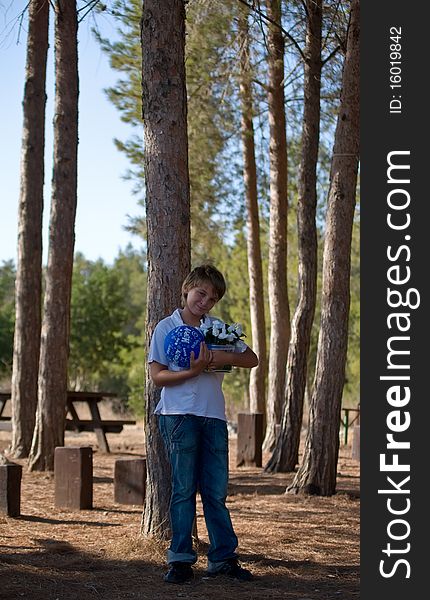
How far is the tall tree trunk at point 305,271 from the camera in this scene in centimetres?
1144

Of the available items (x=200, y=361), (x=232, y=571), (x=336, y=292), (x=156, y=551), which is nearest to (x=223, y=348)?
(x=200, y=361)

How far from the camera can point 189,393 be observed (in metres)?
5.41

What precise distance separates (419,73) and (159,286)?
199cm

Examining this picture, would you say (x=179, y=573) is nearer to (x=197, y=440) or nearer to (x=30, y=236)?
(x=197, y=440)

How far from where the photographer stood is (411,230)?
4.88 metres

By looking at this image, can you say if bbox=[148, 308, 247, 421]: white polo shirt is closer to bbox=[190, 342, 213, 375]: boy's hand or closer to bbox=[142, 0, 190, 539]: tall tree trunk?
bbox=[190, 342, 213, 375]: boy's hand

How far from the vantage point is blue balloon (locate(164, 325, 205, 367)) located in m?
5.32

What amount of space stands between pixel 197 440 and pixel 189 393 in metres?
0.26

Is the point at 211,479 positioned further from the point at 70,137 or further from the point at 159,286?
the point at 70,137

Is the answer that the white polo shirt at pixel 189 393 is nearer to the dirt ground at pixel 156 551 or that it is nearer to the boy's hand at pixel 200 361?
the boy's hand at pixel 200 361

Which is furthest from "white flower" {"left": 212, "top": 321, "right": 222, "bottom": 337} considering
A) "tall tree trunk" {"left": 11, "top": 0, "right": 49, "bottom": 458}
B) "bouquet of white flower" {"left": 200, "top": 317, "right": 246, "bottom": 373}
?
"tall tree trunk" {"left": 11, "top": 0, "right": 49, "bottom": 458}

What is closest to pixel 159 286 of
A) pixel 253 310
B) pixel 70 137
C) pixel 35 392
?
pixel 70 137

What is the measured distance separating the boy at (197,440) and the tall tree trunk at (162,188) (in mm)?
646

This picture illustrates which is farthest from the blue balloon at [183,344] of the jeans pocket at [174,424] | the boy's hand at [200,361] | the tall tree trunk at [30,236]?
the tall tree trunk at [30,236]
